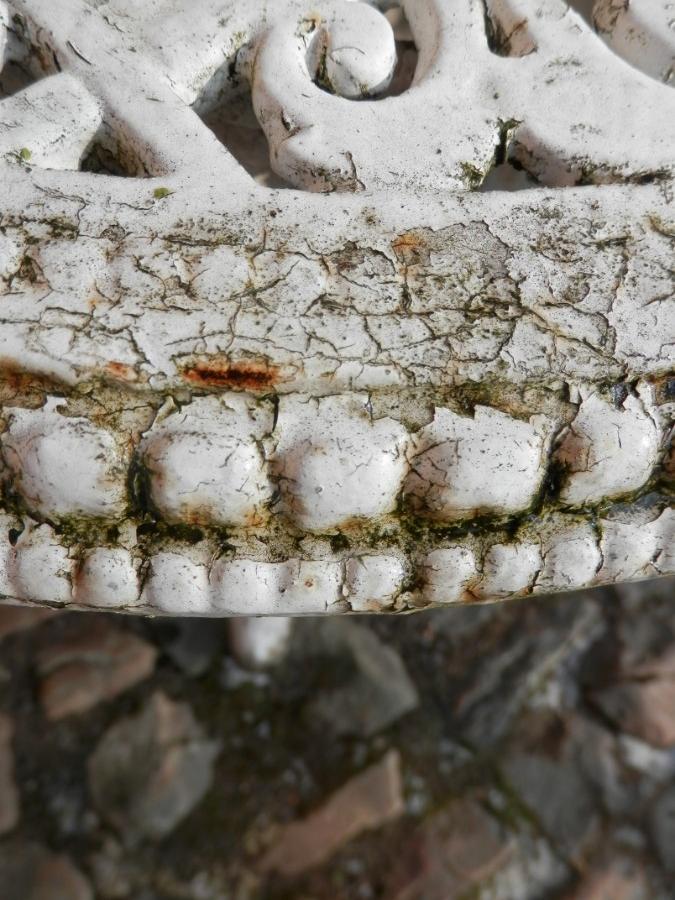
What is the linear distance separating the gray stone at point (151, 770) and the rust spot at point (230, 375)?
92cm

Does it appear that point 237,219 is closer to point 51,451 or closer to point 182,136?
point 182,136

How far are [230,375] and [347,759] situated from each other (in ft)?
3.15

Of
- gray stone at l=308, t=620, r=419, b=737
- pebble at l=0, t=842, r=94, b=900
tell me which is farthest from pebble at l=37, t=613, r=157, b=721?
gray stone at l=308, t=620, r=419, b=737

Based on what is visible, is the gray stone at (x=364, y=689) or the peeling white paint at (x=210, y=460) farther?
the gray stone at (x=364, y=689)

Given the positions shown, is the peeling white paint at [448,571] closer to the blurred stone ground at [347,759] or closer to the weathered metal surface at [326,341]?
the weathered metal surface at [326,341]

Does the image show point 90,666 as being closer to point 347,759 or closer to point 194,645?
point 194,645

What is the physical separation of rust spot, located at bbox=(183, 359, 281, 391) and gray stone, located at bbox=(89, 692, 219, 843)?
3.03ft

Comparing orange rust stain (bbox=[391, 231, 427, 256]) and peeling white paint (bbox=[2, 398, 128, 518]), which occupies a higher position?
orange rust stain (bbox=[391, 231, 427, 256])

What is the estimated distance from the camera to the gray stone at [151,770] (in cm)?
127

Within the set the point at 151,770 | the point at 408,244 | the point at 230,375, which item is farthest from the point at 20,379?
the point at 151,770

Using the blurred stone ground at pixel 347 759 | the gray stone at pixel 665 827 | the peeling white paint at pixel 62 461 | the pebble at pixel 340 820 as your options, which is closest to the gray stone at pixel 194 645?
the blurred stone ground at pixel 347 759

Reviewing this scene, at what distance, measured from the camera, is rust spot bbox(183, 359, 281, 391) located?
1.88 feet

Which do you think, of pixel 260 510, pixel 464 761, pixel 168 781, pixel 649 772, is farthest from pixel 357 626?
pixel 260 510

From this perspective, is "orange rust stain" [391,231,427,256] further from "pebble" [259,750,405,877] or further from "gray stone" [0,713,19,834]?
"gray stone" [0,713,19,834]
